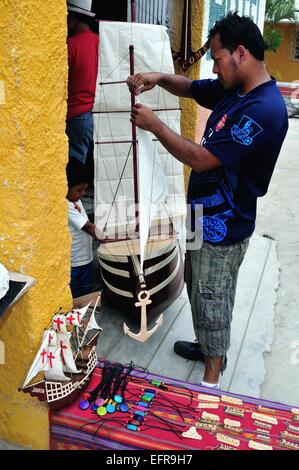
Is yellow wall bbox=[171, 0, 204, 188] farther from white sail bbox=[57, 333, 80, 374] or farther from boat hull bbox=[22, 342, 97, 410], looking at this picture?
white sail bbox=[57, 333, 80, 374]

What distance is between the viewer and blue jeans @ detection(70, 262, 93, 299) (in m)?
3.71

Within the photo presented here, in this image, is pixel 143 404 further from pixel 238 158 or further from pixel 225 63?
pixel 225 63

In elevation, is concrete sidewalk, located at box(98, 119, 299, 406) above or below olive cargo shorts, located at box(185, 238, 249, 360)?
below

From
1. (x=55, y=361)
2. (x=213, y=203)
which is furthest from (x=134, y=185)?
(x=55, y=361)

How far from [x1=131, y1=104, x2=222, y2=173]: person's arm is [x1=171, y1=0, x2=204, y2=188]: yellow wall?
9.92 feet

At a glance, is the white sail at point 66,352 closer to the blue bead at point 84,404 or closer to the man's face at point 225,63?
the blue bead at point 84,404

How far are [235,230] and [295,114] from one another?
55.1 feet

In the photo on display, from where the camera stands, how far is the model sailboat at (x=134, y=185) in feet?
10.1

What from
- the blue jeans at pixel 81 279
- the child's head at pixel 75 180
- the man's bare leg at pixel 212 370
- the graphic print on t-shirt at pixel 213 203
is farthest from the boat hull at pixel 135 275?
the graphic print on t-shirt at pixel 213 203

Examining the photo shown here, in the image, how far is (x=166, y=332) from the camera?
3.76m

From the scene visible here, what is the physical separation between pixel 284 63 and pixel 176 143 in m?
23.0

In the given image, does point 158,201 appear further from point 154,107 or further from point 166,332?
point 154,107

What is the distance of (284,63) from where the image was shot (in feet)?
76.1

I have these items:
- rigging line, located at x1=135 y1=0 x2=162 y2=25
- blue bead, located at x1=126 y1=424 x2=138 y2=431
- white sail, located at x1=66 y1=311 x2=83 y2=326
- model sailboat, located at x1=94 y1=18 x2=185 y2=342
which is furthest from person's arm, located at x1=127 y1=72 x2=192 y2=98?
rigging line, located at x1=135 y1=0 x2=162 y2=25
